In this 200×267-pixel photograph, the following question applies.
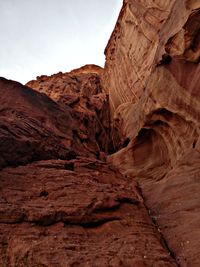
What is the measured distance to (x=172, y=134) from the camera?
1350 centimetres

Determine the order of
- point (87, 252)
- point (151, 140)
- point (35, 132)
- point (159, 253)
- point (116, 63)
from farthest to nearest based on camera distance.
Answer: point (116, 63) < point (151, 140) < point (35, 132) < point (159, 253) < point (87, 252)

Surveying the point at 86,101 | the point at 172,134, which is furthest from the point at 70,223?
the point at 86,101

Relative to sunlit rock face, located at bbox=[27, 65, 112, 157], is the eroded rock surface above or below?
below

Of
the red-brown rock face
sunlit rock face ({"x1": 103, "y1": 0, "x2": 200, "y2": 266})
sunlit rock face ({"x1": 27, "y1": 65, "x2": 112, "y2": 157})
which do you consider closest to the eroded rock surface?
the red-brown rock face

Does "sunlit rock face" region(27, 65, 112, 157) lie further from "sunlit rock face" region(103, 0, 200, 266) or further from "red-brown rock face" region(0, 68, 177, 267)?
"red-brown rock face" region(0, 68, 177, 267)

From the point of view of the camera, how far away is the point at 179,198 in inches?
369

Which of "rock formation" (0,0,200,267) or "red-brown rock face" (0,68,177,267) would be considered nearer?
"red-brown rock face" (0,68,177,267)

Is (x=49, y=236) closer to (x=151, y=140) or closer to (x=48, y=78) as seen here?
(x=151, y=140)

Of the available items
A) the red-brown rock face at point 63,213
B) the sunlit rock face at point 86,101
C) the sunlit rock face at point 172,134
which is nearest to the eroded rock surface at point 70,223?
the red-brown rock face at point 63,213

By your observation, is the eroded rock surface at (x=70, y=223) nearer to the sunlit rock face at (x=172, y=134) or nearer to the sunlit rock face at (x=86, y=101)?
the sunlit rock face at (x=172, y=134)

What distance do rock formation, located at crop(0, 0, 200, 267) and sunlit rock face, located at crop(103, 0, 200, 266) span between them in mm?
40

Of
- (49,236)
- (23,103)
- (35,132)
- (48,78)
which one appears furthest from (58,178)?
(48,78)

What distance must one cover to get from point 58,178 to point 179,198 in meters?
3.85

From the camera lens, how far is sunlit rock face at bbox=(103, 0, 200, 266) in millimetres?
8453
